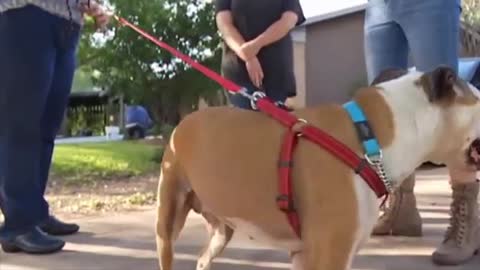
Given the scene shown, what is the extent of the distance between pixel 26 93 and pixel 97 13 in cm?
76

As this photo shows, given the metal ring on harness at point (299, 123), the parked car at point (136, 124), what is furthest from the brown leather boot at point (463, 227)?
the parked car at point (136, 124)

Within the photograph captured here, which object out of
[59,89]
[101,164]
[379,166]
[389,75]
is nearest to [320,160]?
[379,166]

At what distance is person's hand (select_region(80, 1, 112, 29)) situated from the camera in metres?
5.09

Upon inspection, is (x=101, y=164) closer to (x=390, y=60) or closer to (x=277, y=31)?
(x=390, y=60)

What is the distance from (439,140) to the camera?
10.8ft

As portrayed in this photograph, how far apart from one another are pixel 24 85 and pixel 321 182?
7.44 feet

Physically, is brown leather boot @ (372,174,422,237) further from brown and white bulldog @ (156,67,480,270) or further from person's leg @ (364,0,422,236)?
brown and white bulldog @ (156,67,480,270)

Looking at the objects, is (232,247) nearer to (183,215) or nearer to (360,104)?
(183,215)

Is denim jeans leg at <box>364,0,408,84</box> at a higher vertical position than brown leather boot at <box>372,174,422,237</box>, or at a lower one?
higher

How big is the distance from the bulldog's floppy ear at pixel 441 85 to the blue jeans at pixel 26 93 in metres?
2.43

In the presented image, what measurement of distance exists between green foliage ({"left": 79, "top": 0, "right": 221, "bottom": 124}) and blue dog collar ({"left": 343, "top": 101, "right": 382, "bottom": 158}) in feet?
42.6

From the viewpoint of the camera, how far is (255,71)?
13.8 ft

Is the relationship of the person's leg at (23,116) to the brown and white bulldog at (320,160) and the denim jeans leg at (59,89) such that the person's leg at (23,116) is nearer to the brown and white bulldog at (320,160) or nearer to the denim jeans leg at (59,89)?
the denim jeans leg at (59,89)

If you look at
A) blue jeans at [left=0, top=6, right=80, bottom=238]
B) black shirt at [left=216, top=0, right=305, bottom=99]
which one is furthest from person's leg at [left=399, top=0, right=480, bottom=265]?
blue jeans at [left=0, top=6, right=80, bottom=238]
